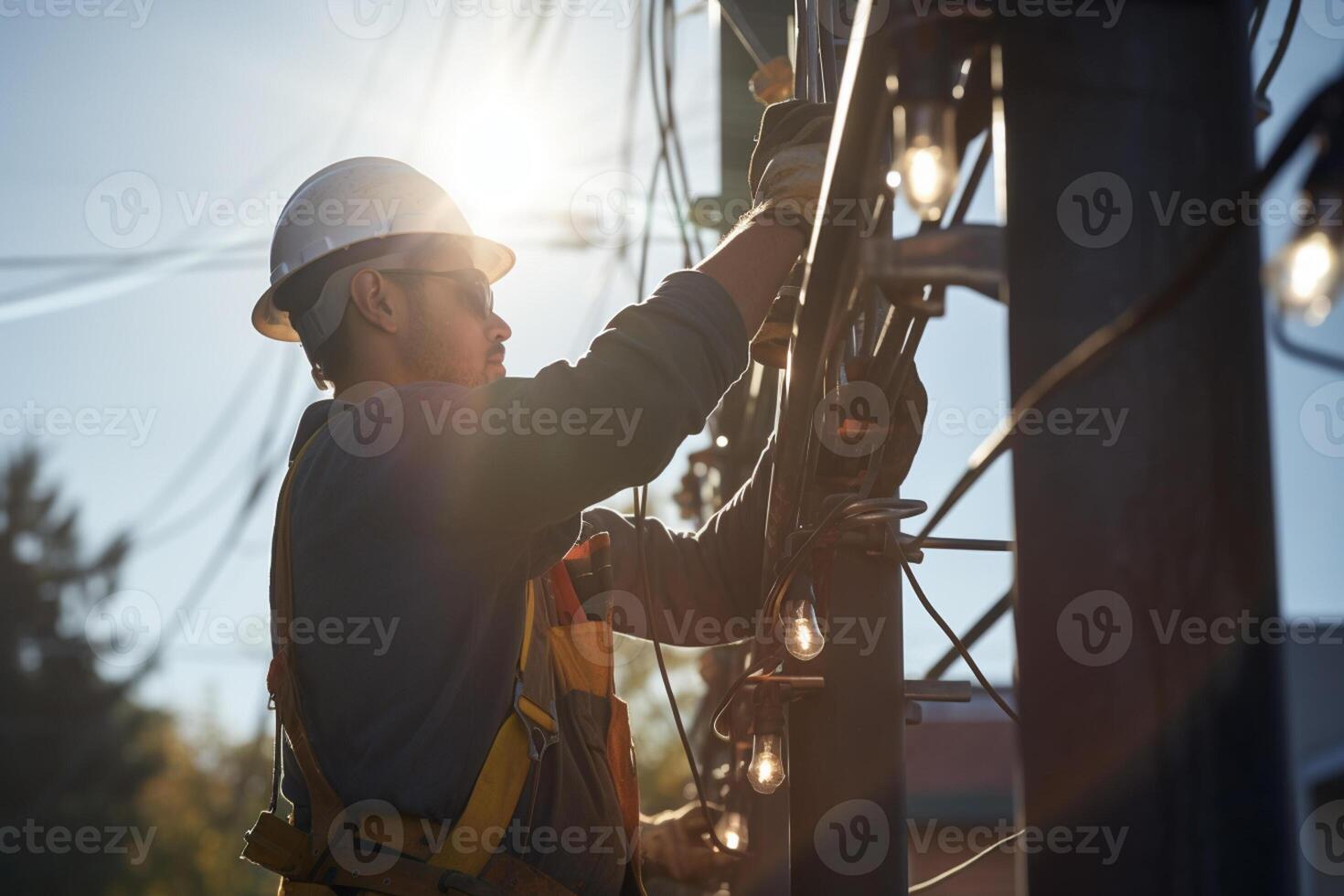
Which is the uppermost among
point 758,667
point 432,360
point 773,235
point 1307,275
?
point 773,235

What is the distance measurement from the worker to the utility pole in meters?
0.94

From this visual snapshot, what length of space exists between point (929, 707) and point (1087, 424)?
1588 centimetres

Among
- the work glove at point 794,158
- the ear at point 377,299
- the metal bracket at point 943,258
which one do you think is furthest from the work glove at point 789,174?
the ear at point 377,299

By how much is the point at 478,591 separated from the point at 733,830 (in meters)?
3.09

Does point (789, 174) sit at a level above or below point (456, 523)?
above

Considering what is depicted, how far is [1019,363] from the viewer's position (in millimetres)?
1624

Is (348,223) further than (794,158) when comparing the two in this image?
Yes

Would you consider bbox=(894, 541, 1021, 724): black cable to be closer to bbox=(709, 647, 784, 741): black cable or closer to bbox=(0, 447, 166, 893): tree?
bbox=(709, 647, 784, 741): black cable

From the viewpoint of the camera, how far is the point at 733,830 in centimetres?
532

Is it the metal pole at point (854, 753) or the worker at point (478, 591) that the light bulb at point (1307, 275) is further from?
the metal pole at point (854, 753)

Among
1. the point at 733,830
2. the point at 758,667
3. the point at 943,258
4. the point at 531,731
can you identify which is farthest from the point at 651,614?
the point at 733,830

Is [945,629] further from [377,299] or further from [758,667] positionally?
[377,299]

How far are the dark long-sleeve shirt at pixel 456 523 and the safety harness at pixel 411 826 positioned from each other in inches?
1.3

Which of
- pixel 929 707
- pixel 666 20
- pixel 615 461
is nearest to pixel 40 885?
pixel 929 707
